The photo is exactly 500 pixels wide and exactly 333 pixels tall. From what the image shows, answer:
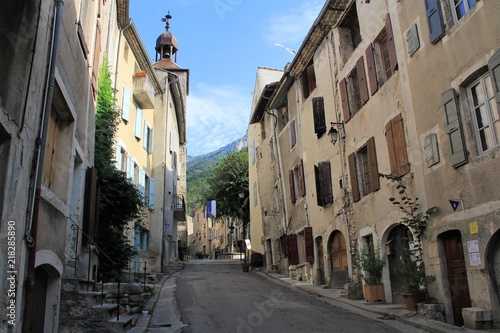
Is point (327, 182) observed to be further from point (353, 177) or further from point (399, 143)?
point (399, 143)

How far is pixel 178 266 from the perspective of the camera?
26.0m

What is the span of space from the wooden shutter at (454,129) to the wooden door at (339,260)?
687 cm

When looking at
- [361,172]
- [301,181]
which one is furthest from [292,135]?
[361,172]

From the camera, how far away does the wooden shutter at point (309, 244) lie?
17328 mm

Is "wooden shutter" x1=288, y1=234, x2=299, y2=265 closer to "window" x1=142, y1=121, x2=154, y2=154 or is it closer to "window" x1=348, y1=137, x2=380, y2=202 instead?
"window" x1=348, y1=137, x2=380, y2=202

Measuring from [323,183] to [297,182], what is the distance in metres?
4.11

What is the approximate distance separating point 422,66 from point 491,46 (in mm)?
2199

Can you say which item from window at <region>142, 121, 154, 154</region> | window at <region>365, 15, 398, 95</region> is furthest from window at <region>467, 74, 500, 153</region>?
window at <region>142, 121, 154, 154</region>

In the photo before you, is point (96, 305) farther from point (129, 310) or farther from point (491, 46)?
point (491, 46)

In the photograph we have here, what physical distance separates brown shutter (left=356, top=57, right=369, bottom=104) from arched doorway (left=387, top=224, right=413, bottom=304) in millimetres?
3964

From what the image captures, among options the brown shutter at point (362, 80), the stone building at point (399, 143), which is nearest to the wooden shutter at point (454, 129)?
the stone building at point (399, 143)

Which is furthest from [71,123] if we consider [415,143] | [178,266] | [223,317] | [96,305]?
[178,266]

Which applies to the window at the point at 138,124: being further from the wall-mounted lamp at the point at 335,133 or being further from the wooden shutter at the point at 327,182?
the wall-mounted lamp at the point at 335,133

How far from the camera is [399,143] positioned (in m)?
11.0
